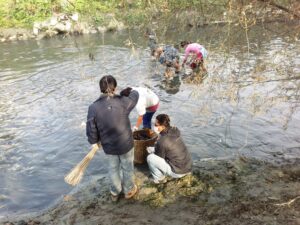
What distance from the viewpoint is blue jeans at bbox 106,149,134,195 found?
5777 millimetres

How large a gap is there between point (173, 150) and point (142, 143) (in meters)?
0.78

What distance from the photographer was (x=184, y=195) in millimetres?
5871

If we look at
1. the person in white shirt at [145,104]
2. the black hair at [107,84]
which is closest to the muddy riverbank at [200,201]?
the person in white shirt at [145,104]

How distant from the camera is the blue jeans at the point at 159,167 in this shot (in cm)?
609

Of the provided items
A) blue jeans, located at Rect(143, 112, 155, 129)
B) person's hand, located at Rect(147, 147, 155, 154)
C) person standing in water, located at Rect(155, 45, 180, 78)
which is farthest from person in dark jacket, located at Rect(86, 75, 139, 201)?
person standing in water, located at Rect(155, 45, 180, 78)

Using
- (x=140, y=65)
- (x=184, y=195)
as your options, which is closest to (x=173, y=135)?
(x=184, y=195)

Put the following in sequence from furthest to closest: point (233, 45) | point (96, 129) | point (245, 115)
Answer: point (245, 115) < point (233, 45) < point (96, 129)

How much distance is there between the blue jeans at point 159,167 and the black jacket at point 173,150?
6cm

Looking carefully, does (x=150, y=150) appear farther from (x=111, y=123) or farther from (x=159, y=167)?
(x=111, y=123)

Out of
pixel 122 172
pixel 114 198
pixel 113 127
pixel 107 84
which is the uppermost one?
pixel 107 84

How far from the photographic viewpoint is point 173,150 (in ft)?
19.7

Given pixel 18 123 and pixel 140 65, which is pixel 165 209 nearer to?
pixel 18 123

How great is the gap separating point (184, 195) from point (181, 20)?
294 cm

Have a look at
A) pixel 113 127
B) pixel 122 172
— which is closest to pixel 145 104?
pixel 122 172
